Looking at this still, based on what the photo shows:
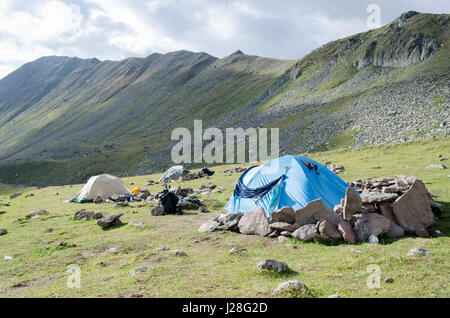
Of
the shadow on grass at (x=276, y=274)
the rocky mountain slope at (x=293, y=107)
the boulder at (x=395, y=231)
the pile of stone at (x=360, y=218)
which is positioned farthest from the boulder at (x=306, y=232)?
the rocky mountain slope at (x=293, y=107)

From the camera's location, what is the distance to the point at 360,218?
1059 cm

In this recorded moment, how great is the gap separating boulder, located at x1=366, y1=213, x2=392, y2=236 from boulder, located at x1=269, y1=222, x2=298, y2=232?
2.70 metres

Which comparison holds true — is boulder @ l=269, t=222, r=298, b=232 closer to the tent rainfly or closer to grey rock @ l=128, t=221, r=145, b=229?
grey rock @ l=128, t=221, r=145, b=229

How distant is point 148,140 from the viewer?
100562mm

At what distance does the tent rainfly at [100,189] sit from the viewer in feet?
84.1

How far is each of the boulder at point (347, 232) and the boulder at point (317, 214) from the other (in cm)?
28

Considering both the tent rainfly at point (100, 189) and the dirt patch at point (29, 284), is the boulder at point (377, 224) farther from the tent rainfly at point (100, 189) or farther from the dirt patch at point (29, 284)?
the tent rainfly at point (100, 189)

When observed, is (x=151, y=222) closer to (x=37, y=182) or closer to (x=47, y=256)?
(x=47, y=256)

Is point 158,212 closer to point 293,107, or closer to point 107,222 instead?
point 107,222

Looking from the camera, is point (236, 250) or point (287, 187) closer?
point (236, 250)

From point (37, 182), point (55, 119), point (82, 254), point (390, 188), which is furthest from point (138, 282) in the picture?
point (55, 119)

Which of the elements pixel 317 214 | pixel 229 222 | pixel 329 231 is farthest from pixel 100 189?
pixel 329 231

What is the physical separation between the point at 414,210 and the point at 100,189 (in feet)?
79.9

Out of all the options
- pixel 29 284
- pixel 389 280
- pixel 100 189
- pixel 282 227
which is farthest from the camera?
pixel 100 189
